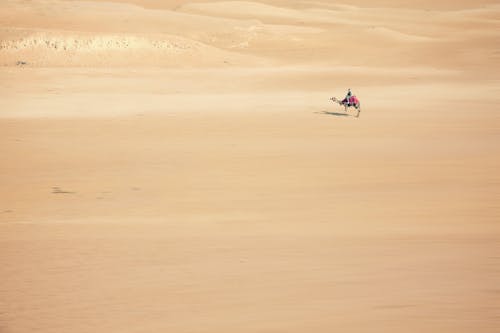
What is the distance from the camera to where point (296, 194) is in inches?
431

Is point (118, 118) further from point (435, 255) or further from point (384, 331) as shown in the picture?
point (384, 331)

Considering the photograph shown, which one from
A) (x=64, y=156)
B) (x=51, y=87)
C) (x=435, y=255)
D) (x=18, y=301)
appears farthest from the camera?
(x=51, y=87)

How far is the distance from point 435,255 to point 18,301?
4.03 m

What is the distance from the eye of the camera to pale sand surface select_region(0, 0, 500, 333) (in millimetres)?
6180

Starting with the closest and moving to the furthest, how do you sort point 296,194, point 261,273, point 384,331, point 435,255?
1. point 384,331
2. point 261,273
3. point 435,255
4. point 296,194

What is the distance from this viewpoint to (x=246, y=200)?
1059 centimetres

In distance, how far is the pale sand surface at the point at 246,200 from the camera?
6.18 metres

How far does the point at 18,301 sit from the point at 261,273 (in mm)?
2200

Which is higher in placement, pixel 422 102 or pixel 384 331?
pixel 422 102

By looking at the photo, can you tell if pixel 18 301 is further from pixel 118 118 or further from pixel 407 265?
pixel 118 118

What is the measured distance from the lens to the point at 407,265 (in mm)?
7145

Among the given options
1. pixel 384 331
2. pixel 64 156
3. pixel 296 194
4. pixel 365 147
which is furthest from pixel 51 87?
pixel 384 331

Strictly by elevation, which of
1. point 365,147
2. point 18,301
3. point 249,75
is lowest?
point 18,301

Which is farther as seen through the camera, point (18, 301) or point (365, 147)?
point (365, 147)
